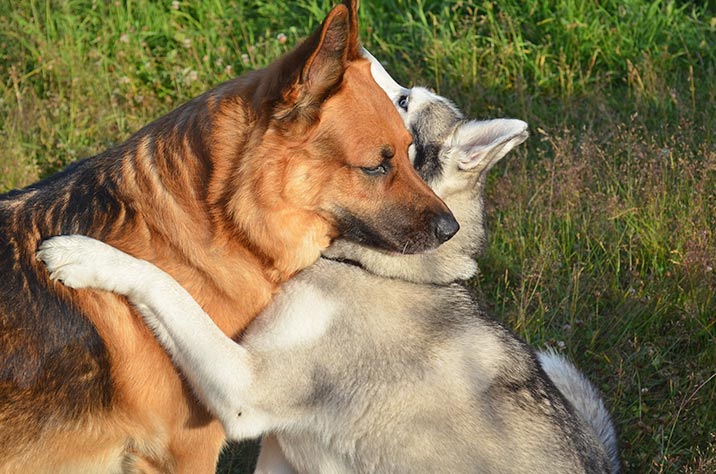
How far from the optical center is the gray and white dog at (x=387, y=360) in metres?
3.19

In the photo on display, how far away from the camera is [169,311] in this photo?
3150mm

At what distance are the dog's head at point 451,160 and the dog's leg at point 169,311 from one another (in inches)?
33.9

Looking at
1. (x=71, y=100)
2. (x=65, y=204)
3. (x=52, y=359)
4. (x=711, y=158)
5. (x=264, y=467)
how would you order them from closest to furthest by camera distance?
(x=52, y=359)
(x=65, y=204)
(x=264, y=467)
(x=711, y=158)
(x=71, y=100)

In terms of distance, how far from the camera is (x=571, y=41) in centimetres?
633

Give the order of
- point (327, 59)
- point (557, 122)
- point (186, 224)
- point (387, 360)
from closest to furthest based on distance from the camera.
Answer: point (327, 59), point (186, 224), point (387, 360), point (557, 122)

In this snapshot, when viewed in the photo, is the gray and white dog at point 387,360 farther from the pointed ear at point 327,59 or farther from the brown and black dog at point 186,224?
the pointed ear at point 327,59

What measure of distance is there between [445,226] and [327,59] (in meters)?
A: 0.77

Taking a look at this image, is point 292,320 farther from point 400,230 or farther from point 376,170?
point 376,170

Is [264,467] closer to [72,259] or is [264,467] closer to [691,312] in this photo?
[72,259]

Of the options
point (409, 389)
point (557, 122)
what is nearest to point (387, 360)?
point (409, 389)

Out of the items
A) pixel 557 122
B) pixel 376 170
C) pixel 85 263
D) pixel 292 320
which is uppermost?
pixel 376 170

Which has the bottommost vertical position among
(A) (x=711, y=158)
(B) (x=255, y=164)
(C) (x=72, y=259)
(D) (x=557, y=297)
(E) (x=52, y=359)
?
(D) (x=557, y=297)

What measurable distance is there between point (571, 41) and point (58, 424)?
14.8 ft

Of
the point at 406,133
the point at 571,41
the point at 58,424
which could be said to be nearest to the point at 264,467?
the point at 58,424
